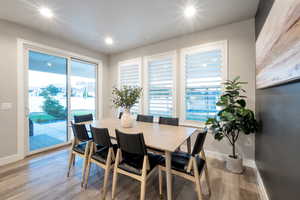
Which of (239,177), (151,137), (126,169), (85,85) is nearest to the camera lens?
(126,169)

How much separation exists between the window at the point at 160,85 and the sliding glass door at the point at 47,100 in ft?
7.54

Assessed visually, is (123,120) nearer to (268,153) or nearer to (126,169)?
(126,169)

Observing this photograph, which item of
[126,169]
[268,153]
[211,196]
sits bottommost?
[211,196]

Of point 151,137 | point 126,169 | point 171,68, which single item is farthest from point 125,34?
point 126,169

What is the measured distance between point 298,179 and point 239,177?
4.74ft

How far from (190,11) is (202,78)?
1323 millimetres

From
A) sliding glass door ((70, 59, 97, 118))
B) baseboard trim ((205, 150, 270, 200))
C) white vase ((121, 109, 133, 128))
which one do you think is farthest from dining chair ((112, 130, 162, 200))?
sliding glass door ((70, 59, 97, 118))

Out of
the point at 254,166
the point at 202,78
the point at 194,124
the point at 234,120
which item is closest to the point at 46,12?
the point at 202,78

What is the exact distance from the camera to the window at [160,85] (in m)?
3.31

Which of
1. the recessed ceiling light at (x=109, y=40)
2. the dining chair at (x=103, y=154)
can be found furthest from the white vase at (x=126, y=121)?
the recessed ceiling light at (x=109, y=40)

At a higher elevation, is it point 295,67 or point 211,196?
point 295,67

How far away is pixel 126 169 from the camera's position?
5.20ft

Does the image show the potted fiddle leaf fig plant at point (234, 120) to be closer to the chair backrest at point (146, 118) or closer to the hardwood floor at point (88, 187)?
the hardwood floor at point (88, 187)

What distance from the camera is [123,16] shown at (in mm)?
2404
